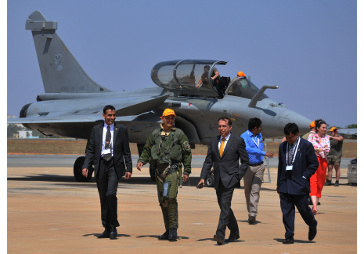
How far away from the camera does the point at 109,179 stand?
9555 millimetres

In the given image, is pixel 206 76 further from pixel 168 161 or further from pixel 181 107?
pixel 168 161

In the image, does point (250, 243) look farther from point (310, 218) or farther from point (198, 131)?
point (198, 131)

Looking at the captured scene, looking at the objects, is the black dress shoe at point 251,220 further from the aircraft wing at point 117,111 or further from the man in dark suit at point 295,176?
the aircraft wing at point 117,111

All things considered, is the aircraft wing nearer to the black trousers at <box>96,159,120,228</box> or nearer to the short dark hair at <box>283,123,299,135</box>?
the black trousers at <box>96,159,120,228</box>

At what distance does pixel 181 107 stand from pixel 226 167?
11053mm

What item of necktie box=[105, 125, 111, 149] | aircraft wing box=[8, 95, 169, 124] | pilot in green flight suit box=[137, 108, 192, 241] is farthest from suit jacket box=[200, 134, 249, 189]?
aircraft wing box=[8, 95, 169, 124]

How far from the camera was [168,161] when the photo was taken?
938 centimetres

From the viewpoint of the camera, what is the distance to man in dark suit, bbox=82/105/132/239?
952cm

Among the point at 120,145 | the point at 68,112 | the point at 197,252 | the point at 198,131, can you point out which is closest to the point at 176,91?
the point at 198,131

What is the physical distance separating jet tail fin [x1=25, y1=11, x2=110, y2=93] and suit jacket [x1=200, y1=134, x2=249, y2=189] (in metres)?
16.9

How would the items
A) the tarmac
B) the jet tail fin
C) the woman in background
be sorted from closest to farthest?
the tarmac, the woman in background, the jet tail fin

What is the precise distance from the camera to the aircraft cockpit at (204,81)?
64.2ft

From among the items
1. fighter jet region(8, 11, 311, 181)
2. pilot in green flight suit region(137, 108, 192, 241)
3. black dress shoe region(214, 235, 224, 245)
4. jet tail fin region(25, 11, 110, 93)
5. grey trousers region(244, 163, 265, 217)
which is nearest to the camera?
black dress shoe region(214, 235, 224, 245)

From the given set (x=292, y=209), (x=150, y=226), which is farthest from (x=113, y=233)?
(x=292, y=209)
